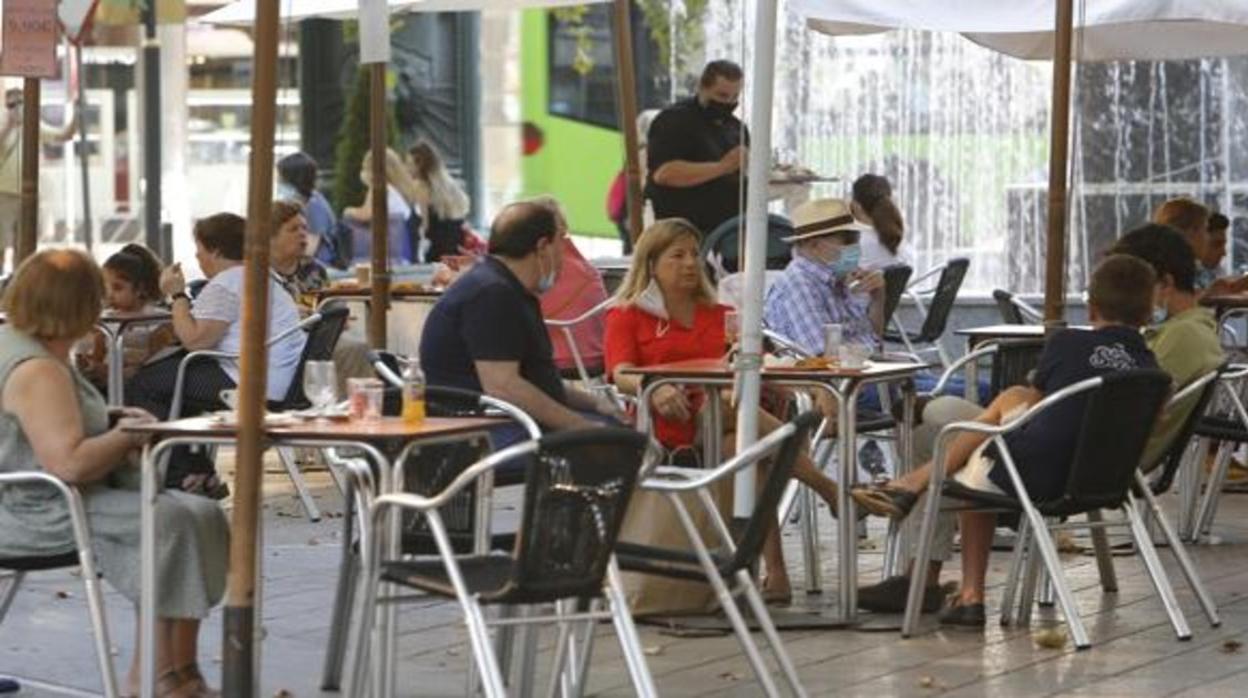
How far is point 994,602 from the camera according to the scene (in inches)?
408

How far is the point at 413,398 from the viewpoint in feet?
26.3

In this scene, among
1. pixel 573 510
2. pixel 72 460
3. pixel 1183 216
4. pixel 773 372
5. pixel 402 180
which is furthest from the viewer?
pixel 402 180

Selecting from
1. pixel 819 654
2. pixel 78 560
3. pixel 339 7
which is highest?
pixel 339 7


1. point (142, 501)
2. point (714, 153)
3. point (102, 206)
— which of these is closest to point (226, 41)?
point (102, 206)

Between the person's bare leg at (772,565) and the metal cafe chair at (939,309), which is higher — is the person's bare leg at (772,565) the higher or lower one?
the lower one

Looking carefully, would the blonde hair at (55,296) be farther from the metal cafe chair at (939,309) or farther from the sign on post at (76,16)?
the metal cafe chair at (939,309)

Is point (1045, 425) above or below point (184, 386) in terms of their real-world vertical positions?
above

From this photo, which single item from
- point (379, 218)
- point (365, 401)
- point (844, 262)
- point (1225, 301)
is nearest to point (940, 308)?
point (1225, 301)

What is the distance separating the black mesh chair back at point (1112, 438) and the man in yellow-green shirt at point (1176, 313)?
109cm

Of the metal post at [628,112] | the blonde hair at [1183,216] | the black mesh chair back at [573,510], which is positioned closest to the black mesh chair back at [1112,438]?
the black mesh chair back at [573,510]

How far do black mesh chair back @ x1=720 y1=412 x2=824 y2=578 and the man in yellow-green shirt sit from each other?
3.17m

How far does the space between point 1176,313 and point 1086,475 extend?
1.73m

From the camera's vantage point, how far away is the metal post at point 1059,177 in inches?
421

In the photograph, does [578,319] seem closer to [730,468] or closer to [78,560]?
[78,560]
